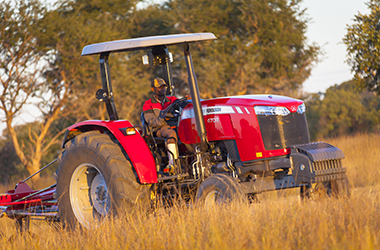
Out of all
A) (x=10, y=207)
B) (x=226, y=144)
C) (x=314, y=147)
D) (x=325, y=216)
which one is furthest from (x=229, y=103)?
(x=10, y=207)

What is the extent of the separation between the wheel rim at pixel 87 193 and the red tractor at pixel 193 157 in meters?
0.01

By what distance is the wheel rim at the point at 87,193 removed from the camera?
5.35 metres

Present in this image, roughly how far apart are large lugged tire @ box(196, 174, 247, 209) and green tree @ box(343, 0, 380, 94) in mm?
9691

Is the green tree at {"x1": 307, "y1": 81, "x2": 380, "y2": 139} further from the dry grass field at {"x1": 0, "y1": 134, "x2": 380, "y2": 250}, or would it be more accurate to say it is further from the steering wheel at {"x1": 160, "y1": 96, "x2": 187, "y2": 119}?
the dry grass field at {"x1": 0, "y1": 134, "x2": 380, "y2": 250}

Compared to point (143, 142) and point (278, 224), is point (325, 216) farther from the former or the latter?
point (143, 142)

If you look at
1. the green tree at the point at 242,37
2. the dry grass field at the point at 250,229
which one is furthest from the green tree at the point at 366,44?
the dry grass field at the point at 250,229

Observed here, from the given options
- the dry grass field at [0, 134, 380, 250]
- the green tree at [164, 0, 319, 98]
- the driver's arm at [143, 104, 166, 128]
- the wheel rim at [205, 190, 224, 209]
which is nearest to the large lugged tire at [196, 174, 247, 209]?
the wheel rim at [205, 190, 224, 209]

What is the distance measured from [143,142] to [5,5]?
38.6ft

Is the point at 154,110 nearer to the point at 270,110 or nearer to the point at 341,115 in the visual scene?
the point at 270,110

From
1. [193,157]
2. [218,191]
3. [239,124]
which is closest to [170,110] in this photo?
[193,157]

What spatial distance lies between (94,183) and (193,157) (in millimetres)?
1278

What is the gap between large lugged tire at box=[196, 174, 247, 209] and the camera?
4.47 metres

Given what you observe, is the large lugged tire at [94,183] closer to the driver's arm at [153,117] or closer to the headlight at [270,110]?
the driver's arm at [153,117]

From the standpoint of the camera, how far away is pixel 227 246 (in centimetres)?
320
